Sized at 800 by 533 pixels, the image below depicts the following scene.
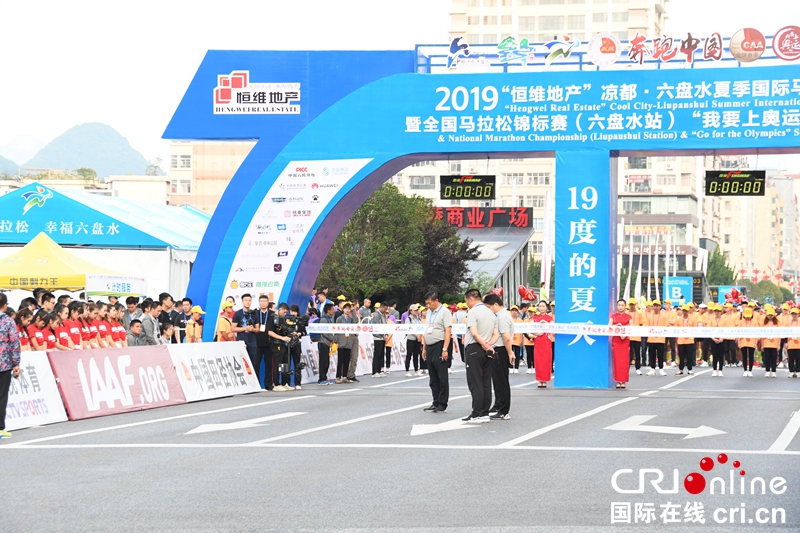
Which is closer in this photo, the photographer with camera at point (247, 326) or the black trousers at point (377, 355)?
the photographer with camera at point (247, 326)

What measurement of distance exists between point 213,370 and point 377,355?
813 cm

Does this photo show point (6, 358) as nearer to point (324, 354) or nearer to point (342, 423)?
point (342, 423)

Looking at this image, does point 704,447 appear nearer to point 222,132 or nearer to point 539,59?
point 539,59

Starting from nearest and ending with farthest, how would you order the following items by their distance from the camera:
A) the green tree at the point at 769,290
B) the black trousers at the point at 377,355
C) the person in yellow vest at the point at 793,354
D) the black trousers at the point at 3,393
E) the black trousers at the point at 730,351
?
the black trousers at the point at 3,393 → the person in yellow vest at the point at 793,354 → the black trousers at the point at 377,355 → the black trousers at the point at 730,351 → the green tree at the point at 769,290

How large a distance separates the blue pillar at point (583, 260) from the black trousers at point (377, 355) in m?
6.30

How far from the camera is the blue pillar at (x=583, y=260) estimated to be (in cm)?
2389

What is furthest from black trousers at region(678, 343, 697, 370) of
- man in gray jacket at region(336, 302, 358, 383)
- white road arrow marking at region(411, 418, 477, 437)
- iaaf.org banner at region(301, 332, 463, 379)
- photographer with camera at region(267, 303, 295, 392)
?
white road arrow marking at region(411, 418, 477, 437)

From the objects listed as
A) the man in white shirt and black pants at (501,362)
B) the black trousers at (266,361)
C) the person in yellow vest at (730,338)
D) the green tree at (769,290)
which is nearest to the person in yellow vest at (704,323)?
the person in yellow vest at (730,338)

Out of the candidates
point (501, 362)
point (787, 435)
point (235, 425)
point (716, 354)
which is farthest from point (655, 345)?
point (235, 425)

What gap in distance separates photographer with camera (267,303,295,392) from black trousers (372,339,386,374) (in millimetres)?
5620

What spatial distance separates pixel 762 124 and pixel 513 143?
500 cm

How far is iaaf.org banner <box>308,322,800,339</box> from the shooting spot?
77.9 feet

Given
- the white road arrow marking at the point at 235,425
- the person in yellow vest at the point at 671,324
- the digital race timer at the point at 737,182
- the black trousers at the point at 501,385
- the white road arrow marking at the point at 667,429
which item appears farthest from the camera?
the person in yellow vest at the point at 671,324

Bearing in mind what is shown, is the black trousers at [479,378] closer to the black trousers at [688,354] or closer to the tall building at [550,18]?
the black trousers at [688,354]
